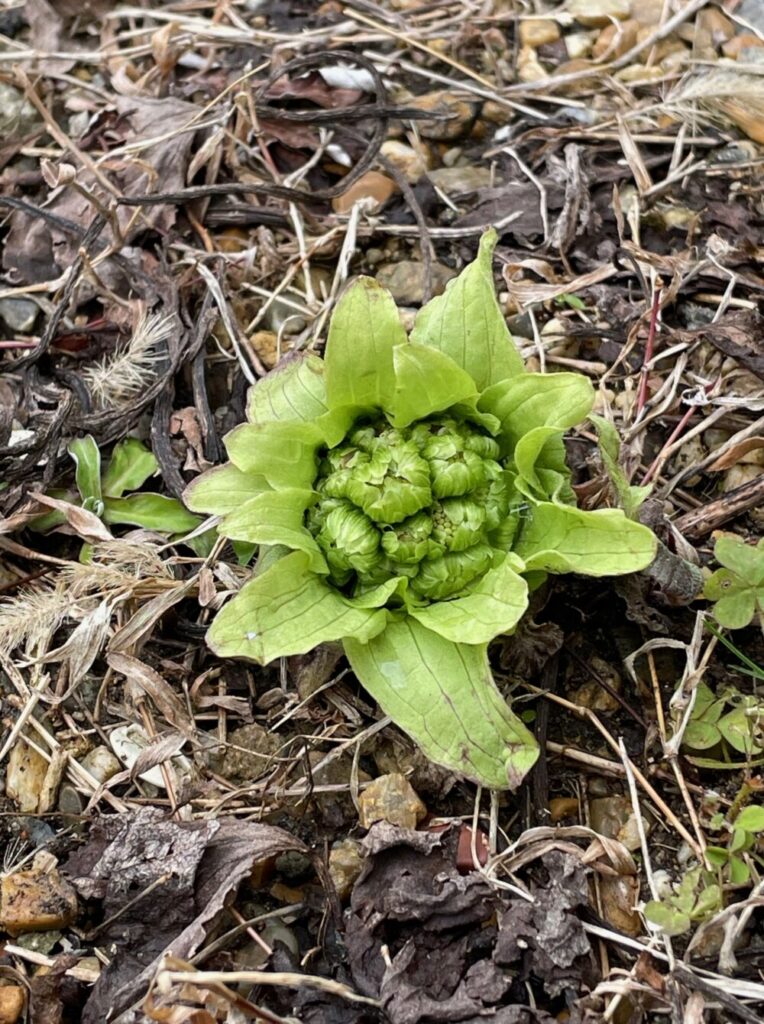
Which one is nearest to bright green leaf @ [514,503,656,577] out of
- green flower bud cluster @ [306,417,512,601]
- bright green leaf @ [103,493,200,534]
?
green flower bud cluster @ [306,417,512,601]

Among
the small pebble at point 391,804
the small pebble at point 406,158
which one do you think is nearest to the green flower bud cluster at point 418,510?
the small pebble at point 391,804

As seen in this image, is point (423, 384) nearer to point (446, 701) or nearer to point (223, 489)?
point (223, 489)

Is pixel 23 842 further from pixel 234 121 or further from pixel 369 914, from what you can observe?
pixel 234 121

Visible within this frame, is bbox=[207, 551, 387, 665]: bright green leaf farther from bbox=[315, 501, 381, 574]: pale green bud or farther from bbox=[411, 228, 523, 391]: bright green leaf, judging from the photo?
bbox=[411, 228, 523, 391]: bright green leaf

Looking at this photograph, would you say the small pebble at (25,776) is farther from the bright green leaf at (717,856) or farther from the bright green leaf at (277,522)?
the bright green leaf at (717,856)

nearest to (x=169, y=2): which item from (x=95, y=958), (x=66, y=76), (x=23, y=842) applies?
(x=66, y=76)

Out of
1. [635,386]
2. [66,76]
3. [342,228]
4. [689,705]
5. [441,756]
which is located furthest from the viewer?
[66,76]
